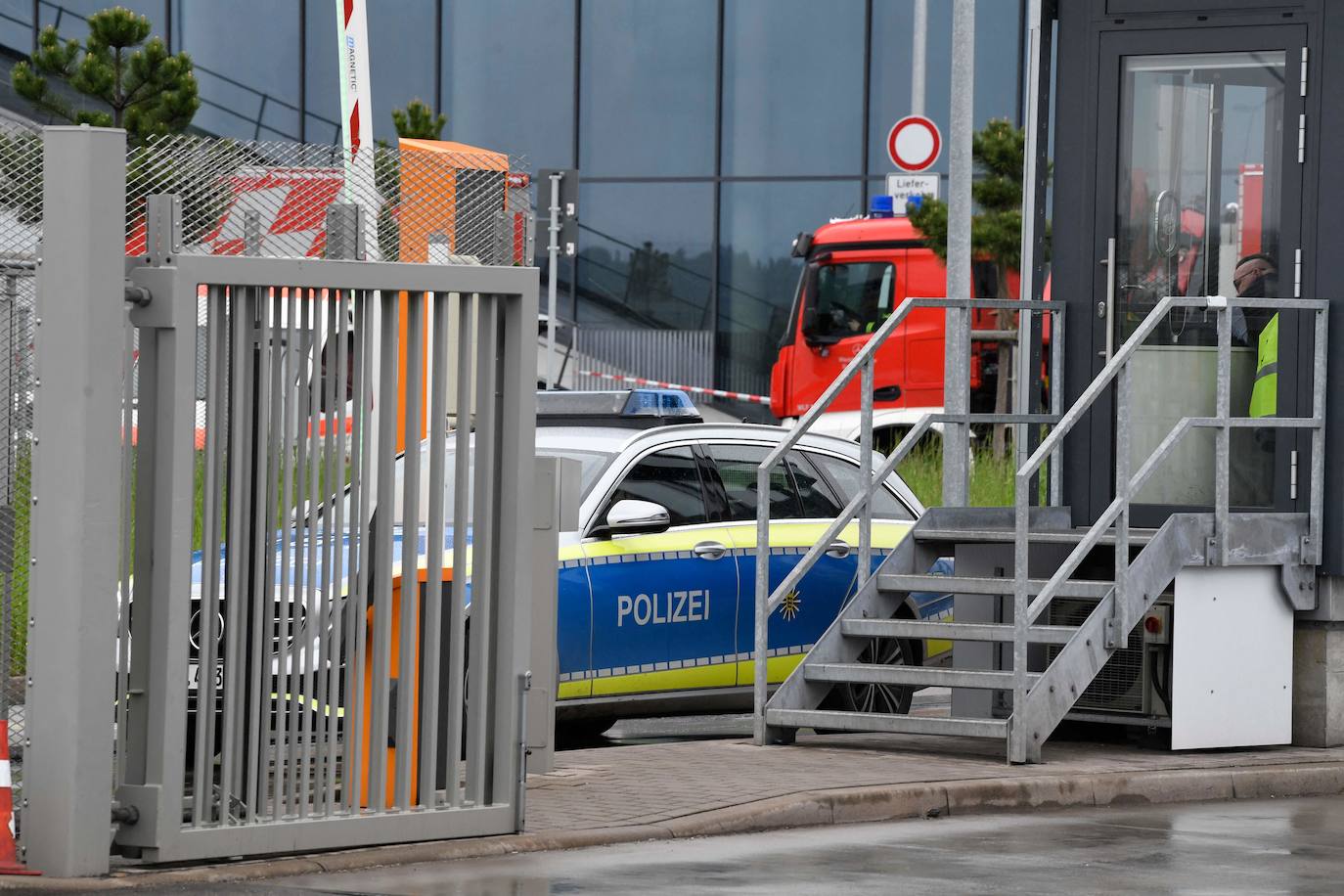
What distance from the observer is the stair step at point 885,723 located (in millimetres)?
10531

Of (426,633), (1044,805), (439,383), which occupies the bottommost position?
(1044,805)

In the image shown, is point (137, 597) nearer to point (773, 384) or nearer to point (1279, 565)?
point (1279, 565)

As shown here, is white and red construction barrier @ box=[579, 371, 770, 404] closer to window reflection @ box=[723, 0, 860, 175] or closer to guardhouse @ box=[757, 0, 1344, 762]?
window reflection @ box=[723, 0, 860, 175]

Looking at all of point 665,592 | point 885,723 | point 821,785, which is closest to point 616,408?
point 665,592

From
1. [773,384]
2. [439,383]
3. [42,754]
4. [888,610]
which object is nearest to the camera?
[42,754]

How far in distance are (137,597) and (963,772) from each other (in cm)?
396

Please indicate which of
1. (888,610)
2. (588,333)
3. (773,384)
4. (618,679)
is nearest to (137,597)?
(618,679)

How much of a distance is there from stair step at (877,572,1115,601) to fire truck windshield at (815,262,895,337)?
1375cm

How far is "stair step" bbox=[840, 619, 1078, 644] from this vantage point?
34.7 ft

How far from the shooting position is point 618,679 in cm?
1108

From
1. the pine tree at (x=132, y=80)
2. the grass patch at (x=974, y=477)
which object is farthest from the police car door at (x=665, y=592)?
the pine tree at (x=132, y=80)

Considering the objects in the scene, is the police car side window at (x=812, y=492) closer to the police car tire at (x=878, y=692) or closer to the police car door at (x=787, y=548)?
the police car door at (x=787, y=548)

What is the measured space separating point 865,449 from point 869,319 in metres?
13.9

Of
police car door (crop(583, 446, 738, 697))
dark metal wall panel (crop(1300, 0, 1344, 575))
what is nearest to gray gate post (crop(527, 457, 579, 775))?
police car door (crop(583, 446, 738, 697))
